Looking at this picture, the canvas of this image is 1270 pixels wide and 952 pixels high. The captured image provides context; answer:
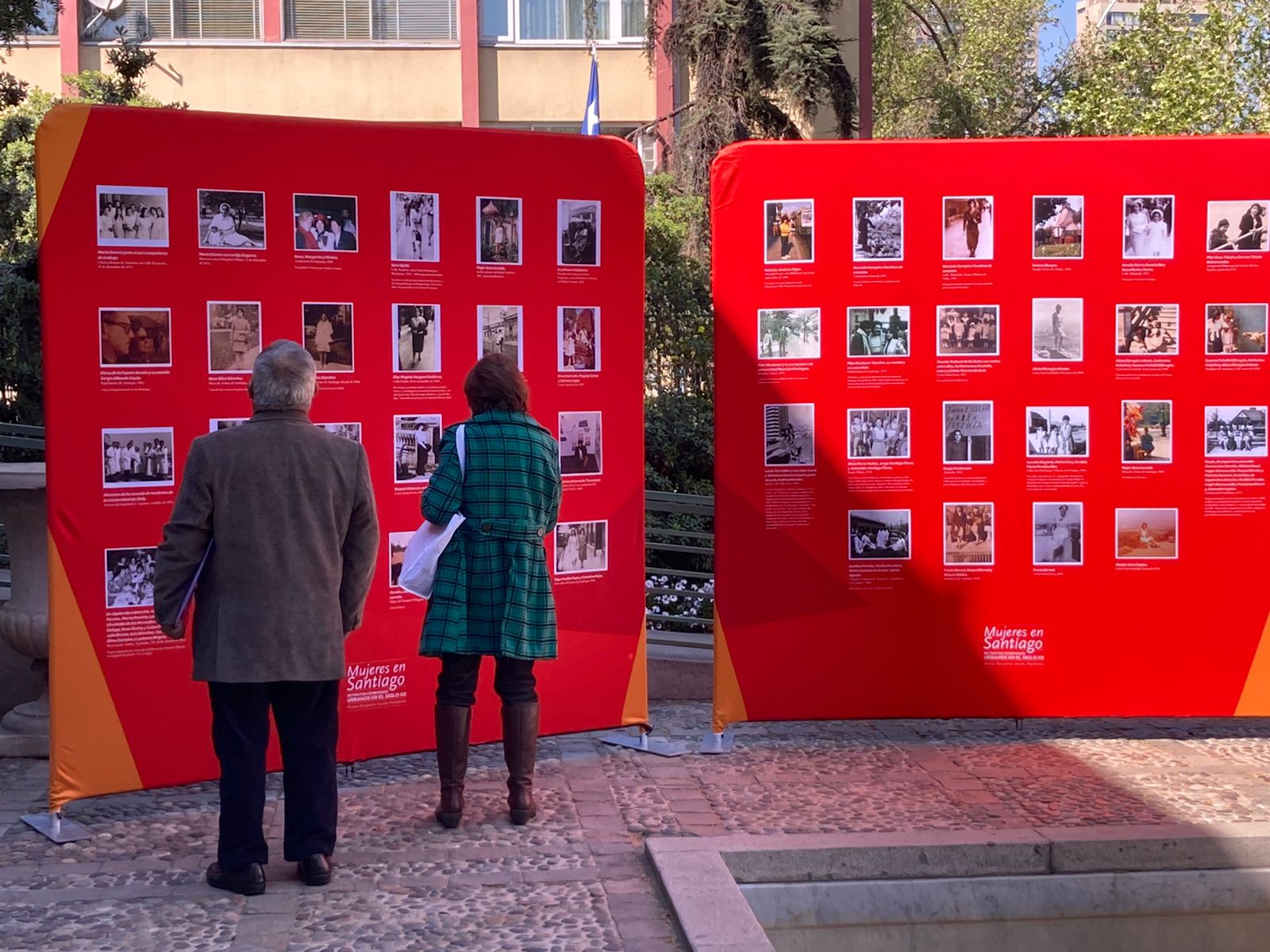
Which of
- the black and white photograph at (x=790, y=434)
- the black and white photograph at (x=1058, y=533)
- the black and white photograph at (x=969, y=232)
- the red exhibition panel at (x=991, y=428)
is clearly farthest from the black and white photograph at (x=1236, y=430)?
the black and white photograph at (x=790, y=434)

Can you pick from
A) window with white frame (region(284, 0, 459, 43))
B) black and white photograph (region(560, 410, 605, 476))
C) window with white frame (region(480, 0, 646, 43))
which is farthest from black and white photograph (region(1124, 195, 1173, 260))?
window with white frame (region(284, 0, 459, 43))

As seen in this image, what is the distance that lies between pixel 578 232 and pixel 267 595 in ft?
7.99

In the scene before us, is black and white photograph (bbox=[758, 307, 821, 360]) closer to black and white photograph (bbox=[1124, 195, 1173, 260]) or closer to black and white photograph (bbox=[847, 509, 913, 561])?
black and white photograph (bbox=[847, 509, 913, 561])

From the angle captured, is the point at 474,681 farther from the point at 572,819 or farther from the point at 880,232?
the point at 880,232

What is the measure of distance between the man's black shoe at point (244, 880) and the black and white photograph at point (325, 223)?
246cm

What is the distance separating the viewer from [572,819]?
5832 millimetres

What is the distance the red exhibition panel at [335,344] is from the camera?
556 cm

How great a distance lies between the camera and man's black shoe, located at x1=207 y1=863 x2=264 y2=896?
490 cm

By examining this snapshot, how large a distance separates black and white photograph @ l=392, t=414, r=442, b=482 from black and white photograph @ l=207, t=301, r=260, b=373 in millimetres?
673

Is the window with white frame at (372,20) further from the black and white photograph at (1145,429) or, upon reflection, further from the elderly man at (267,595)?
the elderly man at (267,595)

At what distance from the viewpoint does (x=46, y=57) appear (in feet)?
86.1

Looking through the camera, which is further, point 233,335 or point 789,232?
point 789,232

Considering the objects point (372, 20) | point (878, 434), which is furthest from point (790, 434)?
point (372, 20)

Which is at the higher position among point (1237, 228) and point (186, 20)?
point (186, 20)
